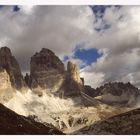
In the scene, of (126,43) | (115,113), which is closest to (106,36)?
(126,43)

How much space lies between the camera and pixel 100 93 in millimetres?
19359

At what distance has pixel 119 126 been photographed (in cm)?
1920

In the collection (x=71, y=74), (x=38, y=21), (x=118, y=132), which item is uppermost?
(x=38, y=21)

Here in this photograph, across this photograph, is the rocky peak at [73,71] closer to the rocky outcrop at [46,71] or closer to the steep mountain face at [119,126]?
the rocky outcrop at [46,71]

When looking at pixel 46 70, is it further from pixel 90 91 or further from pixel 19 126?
pixel 19 126

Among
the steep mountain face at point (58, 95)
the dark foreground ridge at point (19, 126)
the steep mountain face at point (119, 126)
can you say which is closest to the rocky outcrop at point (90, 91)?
the steep mountain face at point (58, 95)

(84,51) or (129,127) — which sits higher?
(84,51)

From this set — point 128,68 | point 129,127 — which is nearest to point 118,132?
point 129,127

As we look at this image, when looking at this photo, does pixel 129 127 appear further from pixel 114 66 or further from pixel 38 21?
pixel 38 21

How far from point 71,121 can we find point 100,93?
110 cm

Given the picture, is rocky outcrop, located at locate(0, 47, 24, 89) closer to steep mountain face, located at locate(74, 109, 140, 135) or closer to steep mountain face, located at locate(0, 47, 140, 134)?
steep mountain face, located at locate(0, 47, 140, 134)

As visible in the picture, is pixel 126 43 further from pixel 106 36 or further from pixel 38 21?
pixel 38 21

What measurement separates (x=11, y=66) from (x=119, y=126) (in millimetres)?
2830

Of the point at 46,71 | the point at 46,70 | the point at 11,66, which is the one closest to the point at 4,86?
the point at 11,66
